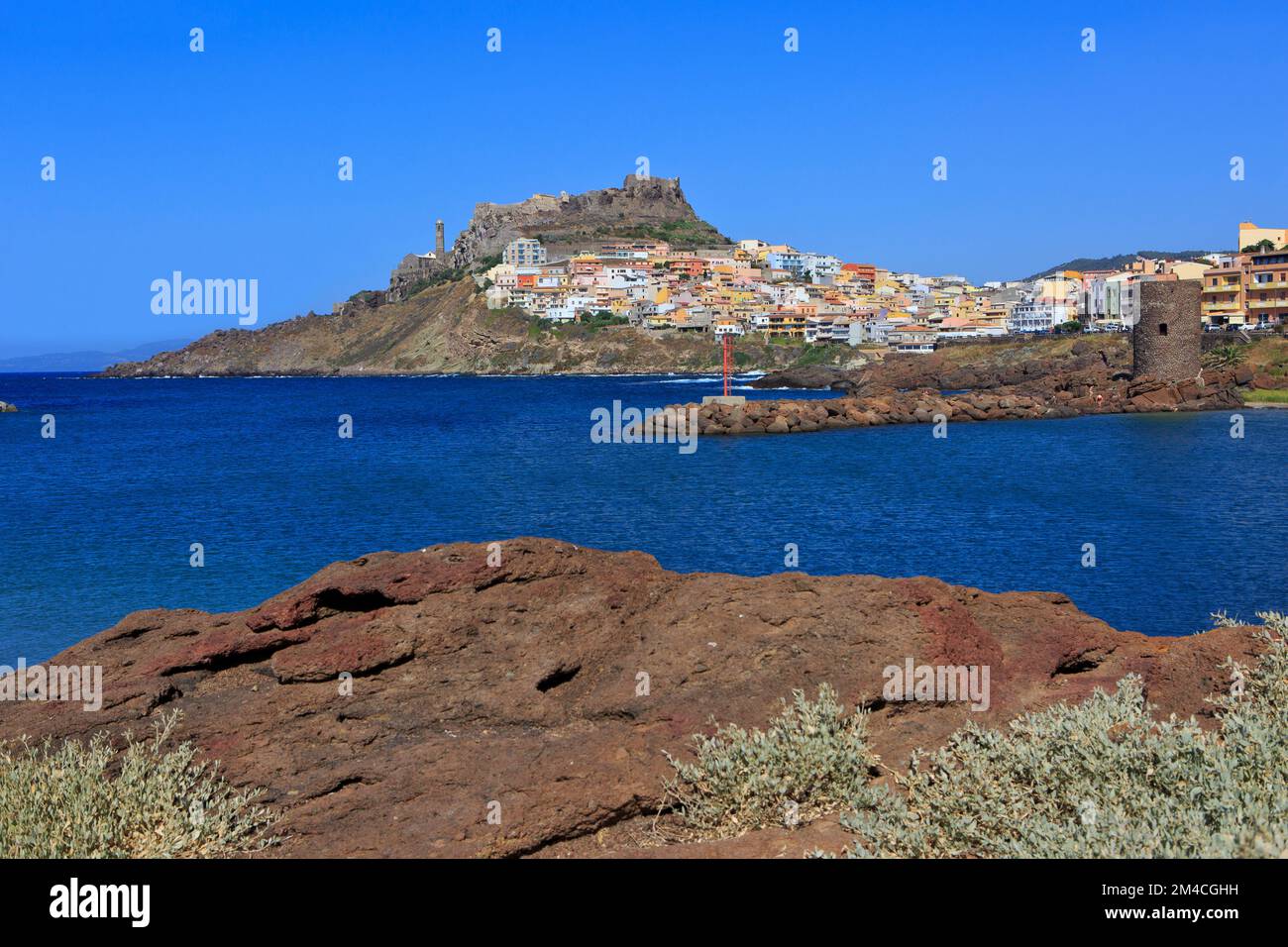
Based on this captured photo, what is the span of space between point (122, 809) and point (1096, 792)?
4601 millimetres

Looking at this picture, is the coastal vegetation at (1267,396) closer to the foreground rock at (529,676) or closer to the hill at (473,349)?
the foreground rock at (529,676)

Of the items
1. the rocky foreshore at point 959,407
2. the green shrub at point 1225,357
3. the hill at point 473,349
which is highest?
the hill at point 473,349

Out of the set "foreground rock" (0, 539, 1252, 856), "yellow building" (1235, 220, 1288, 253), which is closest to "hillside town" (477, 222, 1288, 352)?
"yellow building" (1235, 220, 1288, 253)

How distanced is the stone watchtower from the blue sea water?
18.1 ft

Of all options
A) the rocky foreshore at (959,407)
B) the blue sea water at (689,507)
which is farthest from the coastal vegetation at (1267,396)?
the blue sea water at (689,507)

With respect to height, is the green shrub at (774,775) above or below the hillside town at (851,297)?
below

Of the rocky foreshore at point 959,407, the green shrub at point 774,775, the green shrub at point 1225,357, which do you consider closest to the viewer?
the green shrub at point 774,775

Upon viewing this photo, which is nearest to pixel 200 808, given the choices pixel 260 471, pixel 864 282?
pixel 260 471

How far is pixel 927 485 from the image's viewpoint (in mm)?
35500

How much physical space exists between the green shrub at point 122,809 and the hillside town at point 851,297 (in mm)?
89650

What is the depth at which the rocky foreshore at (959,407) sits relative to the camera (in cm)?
6006

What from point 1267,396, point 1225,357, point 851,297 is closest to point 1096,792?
point 1267,396
